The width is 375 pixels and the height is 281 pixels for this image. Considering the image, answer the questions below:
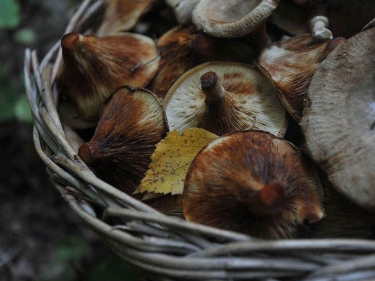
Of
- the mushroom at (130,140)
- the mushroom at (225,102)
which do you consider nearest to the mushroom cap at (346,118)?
the mushroom at (225,102)

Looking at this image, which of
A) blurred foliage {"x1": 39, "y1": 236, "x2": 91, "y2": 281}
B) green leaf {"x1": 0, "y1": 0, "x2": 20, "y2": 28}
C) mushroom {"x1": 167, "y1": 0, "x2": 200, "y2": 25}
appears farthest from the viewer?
green leaf {"x1": 0, "y1": 0, "x2": 20, "y2": 28}

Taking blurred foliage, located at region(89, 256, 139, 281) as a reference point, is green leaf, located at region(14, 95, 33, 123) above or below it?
above

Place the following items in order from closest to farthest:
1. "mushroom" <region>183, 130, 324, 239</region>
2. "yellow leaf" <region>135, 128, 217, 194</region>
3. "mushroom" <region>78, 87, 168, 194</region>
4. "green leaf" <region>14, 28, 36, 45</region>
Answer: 1. "mushroom" <region>183, 130, 324, 239</region>
2. "yellow leaf" <region>135, 128, 217, 194</region>
3. "mushroom" <region>78, 87, 168, 194</region>
4. "green leaf" <region>14, 28, 36, 45</region>

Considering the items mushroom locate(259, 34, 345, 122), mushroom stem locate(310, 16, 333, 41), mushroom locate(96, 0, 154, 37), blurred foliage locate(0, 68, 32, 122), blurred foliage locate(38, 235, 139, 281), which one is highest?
mushroom locate(96, 0, 154, 37)

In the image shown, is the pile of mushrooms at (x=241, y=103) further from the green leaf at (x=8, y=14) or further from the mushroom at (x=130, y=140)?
the green leaf at (x=8, y=14)

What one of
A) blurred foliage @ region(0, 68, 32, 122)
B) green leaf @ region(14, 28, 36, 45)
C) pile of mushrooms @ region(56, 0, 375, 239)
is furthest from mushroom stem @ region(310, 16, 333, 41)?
green leaf @ region(14, 28, 36, 45)

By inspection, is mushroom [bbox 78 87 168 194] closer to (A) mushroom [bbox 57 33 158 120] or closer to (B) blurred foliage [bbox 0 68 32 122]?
(A) mushroom [bbox 57 33 158 120]

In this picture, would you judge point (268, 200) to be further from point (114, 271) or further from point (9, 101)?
point (9, 101)
